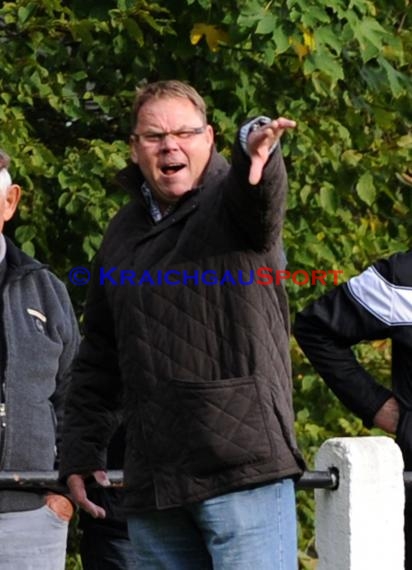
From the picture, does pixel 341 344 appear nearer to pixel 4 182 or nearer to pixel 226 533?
pixel 4 182

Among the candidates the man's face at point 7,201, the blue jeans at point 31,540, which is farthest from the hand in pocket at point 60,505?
the man's face at point 7,201

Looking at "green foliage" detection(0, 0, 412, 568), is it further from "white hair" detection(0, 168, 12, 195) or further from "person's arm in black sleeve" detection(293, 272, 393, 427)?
"white hair" detection(0, 168, 12, 195)

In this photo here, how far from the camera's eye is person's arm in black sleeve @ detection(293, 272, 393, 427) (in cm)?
538

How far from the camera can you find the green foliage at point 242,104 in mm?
7375

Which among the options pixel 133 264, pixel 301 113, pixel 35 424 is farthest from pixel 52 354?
pixel 301 113

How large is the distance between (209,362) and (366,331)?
154 cm

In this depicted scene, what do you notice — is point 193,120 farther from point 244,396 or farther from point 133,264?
point 244,396

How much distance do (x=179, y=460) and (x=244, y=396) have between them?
0.22m

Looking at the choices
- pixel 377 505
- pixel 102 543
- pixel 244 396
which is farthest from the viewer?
pixel 102 543

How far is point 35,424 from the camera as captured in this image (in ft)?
16.2

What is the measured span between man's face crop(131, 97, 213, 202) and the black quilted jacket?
66 millimetres

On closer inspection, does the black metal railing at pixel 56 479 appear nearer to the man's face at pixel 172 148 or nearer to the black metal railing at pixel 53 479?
the black metal railing at pixel 53 479

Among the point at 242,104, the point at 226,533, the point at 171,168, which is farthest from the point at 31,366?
the point at 242,104

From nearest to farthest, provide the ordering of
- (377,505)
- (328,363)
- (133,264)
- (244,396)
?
(244,396)
(133,264)
(377,505)
(328,363)
